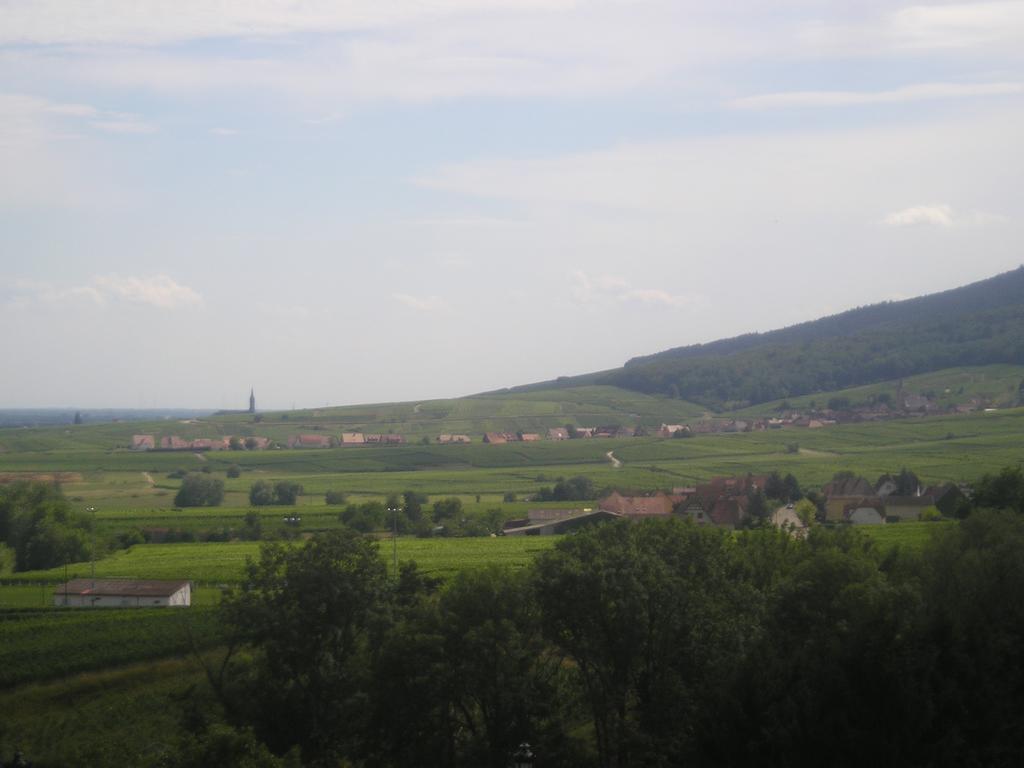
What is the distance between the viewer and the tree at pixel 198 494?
8544cm

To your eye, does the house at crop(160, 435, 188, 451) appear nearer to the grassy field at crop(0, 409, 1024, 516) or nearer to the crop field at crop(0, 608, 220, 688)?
the grassy field at crop(0, 409, 1024, 516)

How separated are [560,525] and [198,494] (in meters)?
33.6

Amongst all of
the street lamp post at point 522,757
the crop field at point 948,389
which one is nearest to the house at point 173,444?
the crop field at point 948,389

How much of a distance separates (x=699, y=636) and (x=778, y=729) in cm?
419

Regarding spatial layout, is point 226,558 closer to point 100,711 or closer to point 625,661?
point 100,711

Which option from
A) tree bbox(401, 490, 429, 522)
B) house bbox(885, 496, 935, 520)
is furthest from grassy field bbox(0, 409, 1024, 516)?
house bbox(885, 496, 935, 520)

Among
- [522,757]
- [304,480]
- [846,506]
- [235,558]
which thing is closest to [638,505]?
[846,506]

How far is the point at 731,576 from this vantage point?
3191cm

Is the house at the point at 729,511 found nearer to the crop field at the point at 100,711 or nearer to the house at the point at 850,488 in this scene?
the house at the point at 850,488

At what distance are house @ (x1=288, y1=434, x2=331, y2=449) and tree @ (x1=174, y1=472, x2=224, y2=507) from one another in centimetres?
5505

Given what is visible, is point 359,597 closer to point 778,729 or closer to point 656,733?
point 656,733

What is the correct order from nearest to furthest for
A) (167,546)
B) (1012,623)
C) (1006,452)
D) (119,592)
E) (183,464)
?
(1012,623) → (119,592) → (167,546) → (1006,452) → (183,464)

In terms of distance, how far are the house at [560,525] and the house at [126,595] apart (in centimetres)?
2293

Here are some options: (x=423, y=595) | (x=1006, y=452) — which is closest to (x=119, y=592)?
(x=423, y=595)
